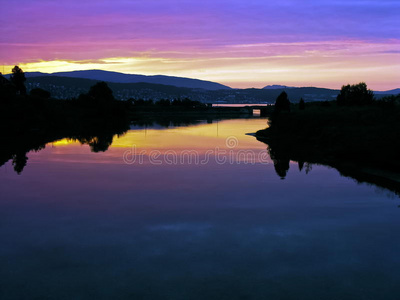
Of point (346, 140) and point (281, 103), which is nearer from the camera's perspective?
point (346, 140)

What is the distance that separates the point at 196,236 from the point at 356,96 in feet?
203

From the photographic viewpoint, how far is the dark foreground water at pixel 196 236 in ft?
45.3

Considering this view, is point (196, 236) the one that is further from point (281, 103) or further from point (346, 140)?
point (281, 103)

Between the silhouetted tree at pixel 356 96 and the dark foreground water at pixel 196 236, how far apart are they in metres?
41.6

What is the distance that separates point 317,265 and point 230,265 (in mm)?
3219

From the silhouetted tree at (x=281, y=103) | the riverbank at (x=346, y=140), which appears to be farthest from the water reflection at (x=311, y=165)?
the silhouetted tree at (x=281, y=103)

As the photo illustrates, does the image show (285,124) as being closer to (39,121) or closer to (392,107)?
(392,107)

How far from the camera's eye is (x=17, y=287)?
1362cm

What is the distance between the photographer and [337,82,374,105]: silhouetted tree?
70.9 metres

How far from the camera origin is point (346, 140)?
45219 mm

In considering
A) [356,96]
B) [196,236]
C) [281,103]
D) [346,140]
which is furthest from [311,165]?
[281,103]

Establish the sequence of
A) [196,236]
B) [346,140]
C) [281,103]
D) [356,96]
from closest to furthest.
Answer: [196,236], [346,140], [356,96], [281,103]

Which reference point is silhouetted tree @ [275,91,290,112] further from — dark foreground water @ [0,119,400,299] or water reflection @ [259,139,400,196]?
dark foreground water @ [0,119,400,299]

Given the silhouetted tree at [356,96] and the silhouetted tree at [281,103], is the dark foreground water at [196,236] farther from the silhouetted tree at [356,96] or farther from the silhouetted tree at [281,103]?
the silhouetted tree at [281,103]
